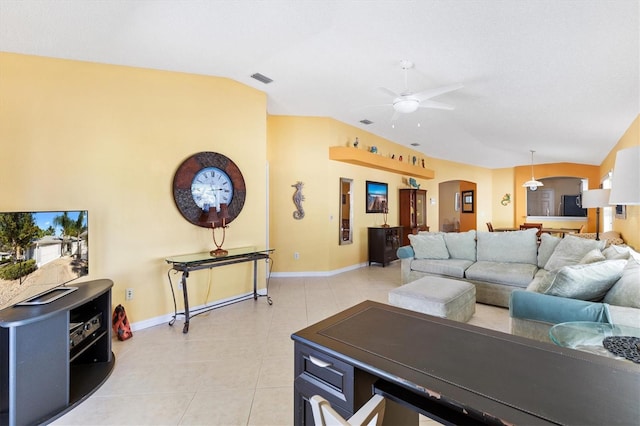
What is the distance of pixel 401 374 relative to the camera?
0.88 meters

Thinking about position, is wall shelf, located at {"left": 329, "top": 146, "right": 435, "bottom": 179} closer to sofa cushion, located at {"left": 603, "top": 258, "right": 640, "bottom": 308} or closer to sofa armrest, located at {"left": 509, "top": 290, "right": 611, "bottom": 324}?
sofa armrest, located at {"left": 509, "top": 290, "right": 611, "bottom": 324}

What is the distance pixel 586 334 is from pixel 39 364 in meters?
3.42

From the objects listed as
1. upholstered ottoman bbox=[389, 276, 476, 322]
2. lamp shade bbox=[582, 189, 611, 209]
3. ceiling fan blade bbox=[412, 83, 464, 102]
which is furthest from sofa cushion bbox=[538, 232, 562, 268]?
ceiling fan blade bbox=[412, 83, 464, 102]

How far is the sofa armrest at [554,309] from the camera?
2094 millimetres

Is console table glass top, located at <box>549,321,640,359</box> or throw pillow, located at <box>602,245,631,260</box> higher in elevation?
throw pillow, located at <box>602,245,631,260</box>

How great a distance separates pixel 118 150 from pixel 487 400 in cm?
365

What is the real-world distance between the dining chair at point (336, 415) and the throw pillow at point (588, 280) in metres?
2.34

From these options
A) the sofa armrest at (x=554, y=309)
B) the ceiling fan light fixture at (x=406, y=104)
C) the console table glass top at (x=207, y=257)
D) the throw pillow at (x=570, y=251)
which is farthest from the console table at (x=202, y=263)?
the throw pillow at (x=570, y=251)

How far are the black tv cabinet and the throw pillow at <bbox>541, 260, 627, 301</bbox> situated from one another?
366cm

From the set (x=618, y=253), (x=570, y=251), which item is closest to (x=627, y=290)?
(x=618, y=253)

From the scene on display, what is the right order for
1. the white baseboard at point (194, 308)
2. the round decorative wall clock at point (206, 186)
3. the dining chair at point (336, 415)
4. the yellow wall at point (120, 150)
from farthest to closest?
the round decorative wall clock at point (206, 186) → the white baseboard at point (194, 308) → the yellow wall at point (120, 150) → the dining chair at point (336, 415)

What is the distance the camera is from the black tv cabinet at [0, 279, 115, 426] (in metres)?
1.68

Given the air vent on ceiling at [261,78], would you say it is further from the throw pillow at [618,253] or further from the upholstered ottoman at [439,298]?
the throw pillow at [618,253]

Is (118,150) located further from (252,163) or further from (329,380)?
(329,380)
